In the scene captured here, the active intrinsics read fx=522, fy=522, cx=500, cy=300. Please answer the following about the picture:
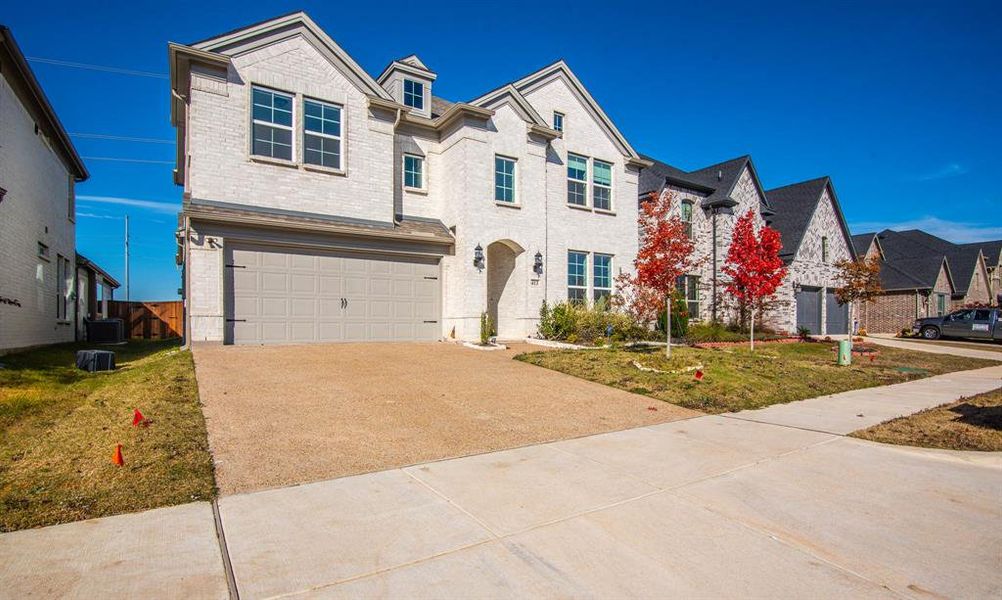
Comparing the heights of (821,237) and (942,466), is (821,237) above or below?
above

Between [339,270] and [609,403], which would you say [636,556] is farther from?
[339,270]

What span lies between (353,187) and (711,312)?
1666cm

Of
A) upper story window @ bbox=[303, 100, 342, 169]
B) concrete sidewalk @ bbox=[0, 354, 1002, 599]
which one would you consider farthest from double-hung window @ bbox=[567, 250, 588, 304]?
concrete sidewalk @ bbox=[0, 354, 1002, 599]

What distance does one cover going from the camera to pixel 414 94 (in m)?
16.8

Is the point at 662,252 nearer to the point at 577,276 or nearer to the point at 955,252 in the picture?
the point at 577,276

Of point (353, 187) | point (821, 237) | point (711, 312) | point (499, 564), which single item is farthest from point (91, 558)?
point (821, 237)

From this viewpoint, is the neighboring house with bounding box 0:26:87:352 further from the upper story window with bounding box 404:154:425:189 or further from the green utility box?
the green utility box

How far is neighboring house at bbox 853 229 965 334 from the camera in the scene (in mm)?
31141

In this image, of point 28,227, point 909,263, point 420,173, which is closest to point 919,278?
point 909,263

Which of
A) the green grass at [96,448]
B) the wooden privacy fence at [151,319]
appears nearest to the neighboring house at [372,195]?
the green grass at [96,448]

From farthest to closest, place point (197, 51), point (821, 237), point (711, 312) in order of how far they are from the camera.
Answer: point (821, 237)
point (711, 312)
point (197, 51)

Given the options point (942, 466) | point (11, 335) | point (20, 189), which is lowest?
point (942, 466)

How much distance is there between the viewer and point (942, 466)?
5.16 meters

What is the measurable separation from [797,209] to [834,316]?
6.20 m
